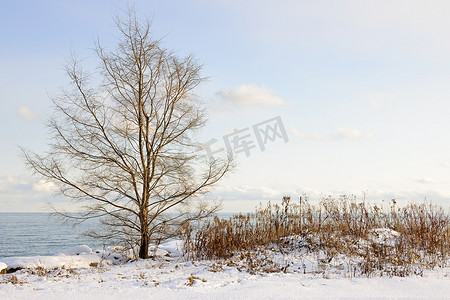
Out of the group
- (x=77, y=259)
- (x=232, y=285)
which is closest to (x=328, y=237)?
(x=232, y=285)

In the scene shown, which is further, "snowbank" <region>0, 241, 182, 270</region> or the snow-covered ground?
"snowbank" <region>0, 241, 182, 270</region>

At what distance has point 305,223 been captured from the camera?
9.96 metres

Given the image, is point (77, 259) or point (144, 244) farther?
point (144, 244)

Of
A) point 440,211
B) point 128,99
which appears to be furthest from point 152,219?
point 440,211

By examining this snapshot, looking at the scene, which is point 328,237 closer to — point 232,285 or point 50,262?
point 232,285

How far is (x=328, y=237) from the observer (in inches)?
343

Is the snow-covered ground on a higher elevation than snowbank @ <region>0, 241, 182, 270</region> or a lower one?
higher

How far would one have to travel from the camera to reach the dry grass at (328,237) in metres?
7.53

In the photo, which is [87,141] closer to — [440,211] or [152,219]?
[152,219]

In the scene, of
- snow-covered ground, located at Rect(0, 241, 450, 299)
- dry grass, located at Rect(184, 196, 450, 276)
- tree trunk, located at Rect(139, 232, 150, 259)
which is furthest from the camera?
tree trunk, located at Rect(139, 232, 150, 259)

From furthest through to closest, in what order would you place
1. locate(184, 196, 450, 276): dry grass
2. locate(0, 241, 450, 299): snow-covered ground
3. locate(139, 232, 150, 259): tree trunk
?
locate(139, 232, 150, 259): tree trunk < locate(184, 196, 450, 276): dry grass < locate(0, 241, 450, 299): snow-covered ground

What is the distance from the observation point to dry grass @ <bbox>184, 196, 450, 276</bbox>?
7.53m

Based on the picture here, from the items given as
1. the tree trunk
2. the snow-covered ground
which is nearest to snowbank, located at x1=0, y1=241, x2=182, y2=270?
the tree trunk

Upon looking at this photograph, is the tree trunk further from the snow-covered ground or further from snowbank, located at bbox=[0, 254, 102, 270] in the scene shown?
the snow-covered ground
